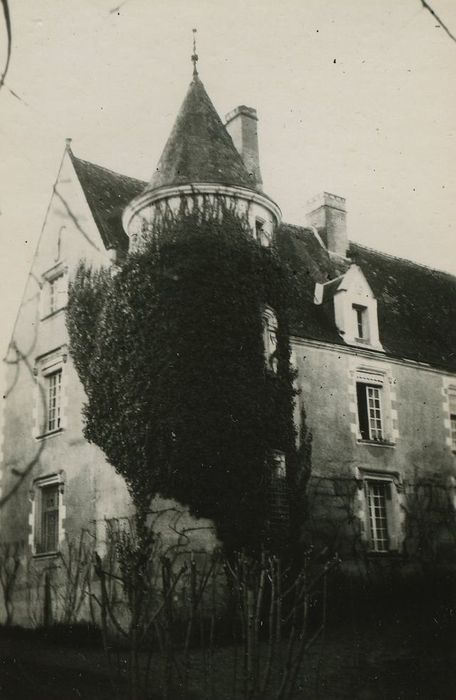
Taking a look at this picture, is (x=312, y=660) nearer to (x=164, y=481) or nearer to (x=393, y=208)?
(x=164, y=481)

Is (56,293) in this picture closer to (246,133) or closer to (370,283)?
(246,133)

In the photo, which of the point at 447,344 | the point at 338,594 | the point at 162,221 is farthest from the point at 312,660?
the point at 447,344

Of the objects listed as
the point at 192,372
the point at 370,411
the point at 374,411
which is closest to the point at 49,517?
the point at 192,372

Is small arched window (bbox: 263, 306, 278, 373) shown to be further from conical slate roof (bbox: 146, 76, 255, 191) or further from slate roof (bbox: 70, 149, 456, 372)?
conical slate roof (bbox: 146, 76, 255, 191)

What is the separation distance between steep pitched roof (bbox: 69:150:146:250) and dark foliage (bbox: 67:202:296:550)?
123 cm

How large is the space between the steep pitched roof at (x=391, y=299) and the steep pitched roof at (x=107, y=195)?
414 centimetres

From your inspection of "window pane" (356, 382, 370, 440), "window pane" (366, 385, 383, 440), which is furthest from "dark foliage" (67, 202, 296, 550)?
"window pane" (366, 385, 383, 440)

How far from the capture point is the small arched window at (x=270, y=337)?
631 inches

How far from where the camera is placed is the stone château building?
644 inches

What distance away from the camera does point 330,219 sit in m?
22.2

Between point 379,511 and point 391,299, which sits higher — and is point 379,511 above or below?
below

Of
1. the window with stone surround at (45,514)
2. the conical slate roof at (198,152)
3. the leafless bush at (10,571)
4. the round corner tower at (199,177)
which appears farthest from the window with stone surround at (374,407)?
the leafless bush at (10,571)

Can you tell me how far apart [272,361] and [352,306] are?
3905 millimetres

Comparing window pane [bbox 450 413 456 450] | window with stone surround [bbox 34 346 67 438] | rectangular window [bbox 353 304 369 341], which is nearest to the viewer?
window with stone surround [bbox 34 346 67 438]
